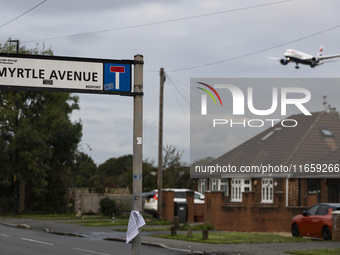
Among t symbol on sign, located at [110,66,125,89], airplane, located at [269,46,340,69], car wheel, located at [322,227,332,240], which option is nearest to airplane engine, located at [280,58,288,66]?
airplane, located at [269,46,340,69]

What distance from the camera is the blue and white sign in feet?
37.7

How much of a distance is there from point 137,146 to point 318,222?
48.1 ft

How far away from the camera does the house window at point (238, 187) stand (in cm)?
4291

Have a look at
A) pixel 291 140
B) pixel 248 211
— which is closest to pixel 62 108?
pixel 291 140

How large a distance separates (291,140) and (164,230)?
52.1ft

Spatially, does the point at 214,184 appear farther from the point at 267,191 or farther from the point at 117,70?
the point at 117,70

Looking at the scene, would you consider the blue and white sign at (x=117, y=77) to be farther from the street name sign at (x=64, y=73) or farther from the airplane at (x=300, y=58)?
the airplane at (x=300, y=58)

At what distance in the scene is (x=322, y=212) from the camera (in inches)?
968

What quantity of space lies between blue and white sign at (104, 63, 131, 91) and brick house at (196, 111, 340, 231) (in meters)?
21.6

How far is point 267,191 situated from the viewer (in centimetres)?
3766

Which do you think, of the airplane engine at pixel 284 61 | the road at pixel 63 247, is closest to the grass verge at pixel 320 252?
the road at pixel 63 247

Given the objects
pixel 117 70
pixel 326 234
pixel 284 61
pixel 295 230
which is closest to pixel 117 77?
pixel 117 70

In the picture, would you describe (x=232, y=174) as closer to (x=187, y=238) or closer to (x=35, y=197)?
(x=35, y=197)

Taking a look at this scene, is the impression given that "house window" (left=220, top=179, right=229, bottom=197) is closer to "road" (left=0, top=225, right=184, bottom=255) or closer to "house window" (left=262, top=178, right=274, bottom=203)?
"house window" (left=262, top=178, right=274, bottom=203)
